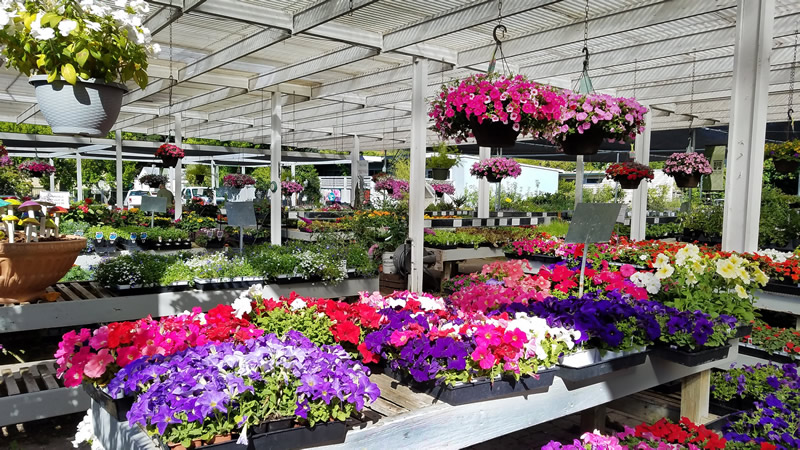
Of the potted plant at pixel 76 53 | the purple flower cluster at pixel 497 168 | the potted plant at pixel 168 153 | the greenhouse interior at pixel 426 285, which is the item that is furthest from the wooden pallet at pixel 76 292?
the purple flower cluster at pixel 497 168

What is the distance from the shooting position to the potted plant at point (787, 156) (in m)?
6.71

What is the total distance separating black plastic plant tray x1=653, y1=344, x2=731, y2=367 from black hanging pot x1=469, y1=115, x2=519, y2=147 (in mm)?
1384

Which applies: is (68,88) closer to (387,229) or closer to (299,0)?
(299,0)

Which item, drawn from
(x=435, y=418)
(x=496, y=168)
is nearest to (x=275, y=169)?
(x=496, y=168)

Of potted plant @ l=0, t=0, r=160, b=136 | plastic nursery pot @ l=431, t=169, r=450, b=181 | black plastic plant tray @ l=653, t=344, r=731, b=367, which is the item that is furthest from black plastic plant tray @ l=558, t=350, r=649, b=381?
plastic nursery pot @ l=431, t=169, r=450, b=181

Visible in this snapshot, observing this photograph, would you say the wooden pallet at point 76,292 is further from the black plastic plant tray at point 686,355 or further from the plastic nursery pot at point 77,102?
the black plastic plant tray at point 686,355

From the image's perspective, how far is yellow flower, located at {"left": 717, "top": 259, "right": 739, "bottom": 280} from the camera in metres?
3.56

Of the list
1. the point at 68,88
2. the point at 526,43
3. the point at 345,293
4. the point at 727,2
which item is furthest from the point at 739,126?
the point at 68,88

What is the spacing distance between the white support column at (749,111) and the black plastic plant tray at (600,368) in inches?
87.1

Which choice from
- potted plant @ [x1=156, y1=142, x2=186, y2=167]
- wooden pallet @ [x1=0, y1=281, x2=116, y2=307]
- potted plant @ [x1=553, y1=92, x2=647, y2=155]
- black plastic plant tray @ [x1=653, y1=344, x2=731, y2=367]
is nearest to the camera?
black plastic plant tray @ [x1=653, y1=344, x2=731, y2=367]

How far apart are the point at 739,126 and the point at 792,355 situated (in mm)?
1732

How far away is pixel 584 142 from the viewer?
11.7 ft

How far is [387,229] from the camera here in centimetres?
786

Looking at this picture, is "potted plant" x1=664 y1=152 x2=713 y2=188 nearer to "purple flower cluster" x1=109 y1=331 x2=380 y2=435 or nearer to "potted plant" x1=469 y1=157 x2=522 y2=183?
"potted plant" x1=469 y1=157 x2=522 y2=183
